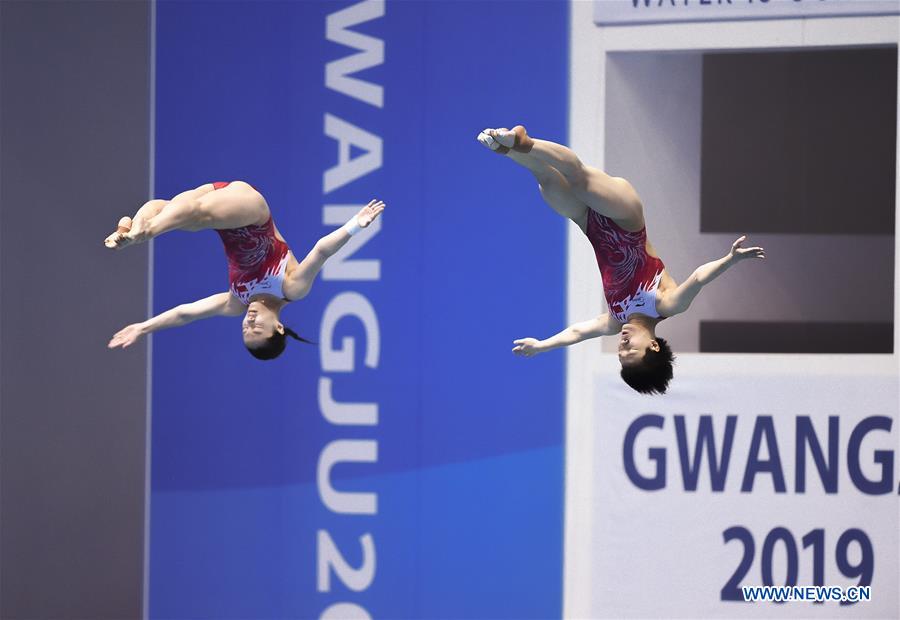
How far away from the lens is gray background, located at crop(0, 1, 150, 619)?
6656mm

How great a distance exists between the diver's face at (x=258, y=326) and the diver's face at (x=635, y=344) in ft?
4.72

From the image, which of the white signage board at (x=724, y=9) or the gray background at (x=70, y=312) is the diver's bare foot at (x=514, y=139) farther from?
the gray background at (x=70, y=312)

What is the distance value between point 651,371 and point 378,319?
2228 millimetres

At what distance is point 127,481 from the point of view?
677cm

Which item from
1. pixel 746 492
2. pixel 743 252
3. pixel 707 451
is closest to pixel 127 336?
pixel 743 252

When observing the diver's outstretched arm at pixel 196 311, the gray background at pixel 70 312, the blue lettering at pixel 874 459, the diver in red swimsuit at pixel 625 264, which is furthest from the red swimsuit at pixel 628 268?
the gray background at pixel 70 312

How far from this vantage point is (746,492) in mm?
6160

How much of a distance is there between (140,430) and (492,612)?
2.31m

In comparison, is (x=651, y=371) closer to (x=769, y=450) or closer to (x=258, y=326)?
(x=258, y=326)

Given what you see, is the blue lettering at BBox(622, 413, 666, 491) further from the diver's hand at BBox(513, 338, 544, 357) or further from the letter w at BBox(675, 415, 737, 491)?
the diver's hand at BBox(513, 338, 544, 357)

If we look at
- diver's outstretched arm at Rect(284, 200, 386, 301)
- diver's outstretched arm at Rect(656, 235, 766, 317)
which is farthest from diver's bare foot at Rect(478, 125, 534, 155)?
diver's outstretched arm at Rect(656, 235, 766, 317)

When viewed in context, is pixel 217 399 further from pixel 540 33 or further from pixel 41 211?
pixel 540 33

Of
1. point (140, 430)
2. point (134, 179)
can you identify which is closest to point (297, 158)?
point (134, 179)

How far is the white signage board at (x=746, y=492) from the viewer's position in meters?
6.07
